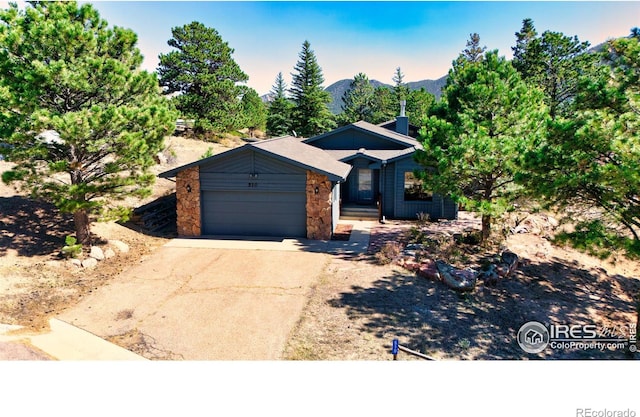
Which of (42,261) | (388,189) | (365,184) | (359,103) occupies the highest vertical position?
(359,103)

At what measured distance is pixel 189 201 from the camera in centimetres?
1466

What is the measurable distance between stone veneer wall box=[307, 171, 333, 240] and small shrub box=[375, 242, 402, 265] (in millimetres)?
2416

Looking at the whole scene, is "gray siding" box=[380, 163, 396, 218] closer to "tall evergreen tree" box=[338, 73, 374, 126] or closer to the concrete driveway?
the concrete driveway

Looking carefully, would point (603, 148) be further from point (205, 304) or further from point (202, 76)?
point (202, 76)

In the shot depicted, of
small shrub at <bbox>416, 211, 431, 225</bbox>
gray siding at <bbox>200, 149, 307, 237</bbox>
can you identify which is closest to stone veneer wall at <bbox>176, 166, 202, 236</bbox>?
gray siding at <bbox>200, 149, 307, 237</bbox>

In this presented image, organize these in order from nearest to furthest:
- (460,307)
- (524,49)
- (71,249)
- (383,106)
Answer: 1. (460,307)
2. (71,249)
3. (524,49)
4. (383,106)

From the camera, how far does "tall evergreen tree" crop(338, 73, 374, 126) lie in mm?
48656

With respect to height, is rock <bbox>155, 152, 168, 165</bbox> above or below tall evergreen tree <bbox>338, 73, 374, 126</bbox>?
below

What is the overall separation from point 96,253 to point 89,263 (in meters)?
0.58

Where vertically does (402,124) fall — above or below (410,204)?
above

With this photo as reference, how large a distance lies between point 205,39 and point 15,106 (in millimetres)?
25508

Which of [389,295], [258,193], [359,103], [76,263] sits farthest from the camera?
[359,103]

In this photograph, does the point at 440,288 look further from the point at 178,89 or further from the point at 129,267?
the point at 178,89

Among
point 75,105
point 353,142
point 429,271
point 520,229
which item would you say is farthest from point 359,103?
point 429,271
